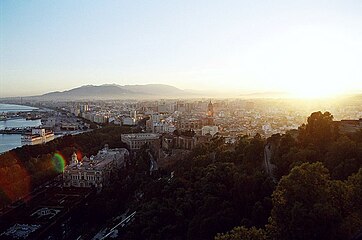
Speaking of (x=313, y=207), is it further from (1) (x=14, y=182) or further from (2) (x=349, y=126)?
(1) (x=14, y=182)

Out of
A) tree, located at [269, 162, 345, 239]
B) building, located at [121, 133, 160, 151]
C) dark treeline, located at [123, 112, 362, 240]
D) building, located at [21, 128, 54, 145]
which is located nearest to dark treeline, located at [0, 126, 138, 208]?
building, located at [121, 133, 160, 151]

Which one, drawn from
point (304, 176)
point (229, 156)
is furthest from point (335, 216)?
point (229, 156)

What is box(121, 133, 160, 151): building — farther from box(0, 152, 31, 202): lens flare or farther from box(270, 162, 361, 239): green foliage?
box(270, 162, 361, 239): green foliage

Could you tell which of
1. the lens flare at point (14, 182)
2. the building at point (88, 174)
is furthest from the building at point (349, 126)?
the lens flare at point (14, 182)

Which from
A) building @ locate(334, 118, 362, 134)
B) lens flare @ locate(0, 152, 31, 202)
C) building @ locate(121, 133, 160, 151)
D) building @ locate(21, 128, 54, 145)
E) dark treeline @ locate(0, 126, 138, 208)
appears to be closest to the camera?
building @ locate(334, 118, 362, 134)

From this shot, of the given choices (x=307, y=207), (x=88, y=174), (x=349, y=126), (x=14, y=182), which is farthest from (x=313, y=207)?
(x=88, y=174)
